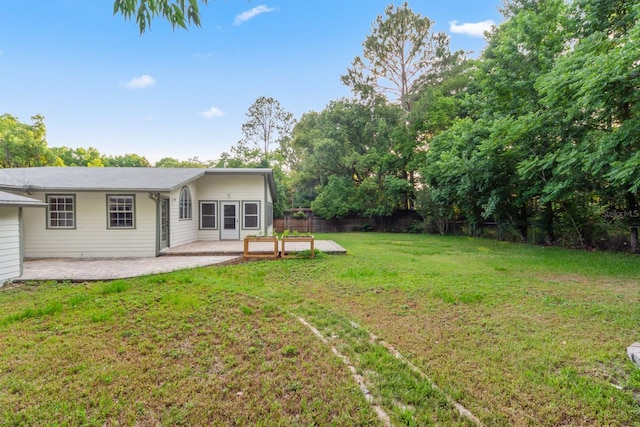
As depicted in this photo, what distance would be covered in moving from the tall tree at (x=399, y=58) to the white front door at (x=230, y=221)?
14539 millimetres

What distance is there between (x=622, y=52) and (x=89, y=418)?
34.7ft

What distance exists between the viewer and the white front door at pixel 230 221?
503 inches

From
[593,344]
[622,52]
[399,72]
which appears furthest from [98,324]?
[399,72]

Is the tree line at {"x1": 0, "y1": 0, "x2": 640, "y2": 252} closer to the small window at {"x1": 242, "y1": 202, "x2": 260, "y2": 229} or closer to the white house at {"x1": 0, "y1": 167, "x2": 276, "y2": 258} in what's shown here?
the small window at {"x1": 242, "y1": 202, "x2": 260, "y2": 229}

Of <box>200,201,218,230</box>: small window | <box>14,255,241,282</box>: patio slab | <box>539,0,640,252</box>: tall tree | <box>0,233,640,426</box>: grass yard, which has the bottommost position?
<box>0,233,640,426</box>: grass yard

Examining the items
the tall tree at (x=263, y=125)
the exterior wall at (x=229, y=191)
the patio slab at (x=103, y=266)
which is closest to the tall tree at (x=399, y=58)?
the tall tree at (x=263, y=125)

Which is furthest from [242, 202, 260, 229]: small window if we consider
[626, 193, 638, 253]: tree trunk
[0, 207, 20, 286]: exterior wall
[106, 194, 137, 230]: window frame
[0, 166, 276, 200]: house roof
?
[626, 193, 638, 253]: tree trunk

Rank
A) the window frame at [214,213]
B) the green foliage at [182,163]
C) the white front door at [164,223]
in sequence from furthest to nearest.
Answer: the green foliage at [182,163], the window frame at [214,213], the white front door at [164,223]

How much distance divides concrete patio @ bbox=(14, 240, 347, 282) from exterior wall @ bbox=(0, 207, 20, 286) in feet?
0.75

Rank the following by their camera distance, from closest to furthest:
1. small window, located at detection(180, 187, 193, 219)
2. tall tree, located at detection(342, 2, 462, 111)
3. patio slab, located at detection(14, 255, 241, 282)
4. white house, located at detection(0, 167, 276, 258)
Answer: patio slab, located at detection(14, 255, 241, 282)
white house, located at detection(0, 167, 276, 258)
small window, located at detection(180, 187, 193, 219)
tall tree, located at detection(342, 2, 462, 111)

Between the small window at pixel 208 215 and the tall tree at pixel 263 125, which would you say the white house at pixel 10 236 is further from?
the tall tree at pixel 263 125

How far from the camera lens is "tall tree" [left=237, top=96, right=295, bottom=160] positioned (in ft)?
99.1

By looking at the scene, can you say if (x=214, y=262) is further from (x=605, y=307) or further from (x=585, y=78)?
(x=585, y=78)

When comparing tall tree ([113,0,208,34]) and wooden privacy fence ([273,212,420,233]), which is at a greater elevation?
tall tree ([113,0,208,34])
